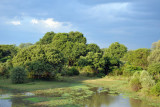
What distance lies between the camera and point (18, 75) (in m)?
23.8

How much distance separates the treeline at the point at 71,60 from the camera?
1020 inches

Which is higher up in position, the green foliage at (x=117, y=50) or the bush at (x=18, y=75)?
the green foliage at (x=117, y=50)

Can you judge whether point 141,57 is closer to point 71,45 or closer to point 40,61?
point 71,45

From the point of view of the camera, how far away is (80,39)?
48875 mm

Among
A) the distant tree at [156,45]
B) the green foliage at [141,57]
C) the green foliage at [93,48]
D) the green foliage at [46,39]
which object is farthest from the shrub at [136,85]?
the green foliage at [46,39]

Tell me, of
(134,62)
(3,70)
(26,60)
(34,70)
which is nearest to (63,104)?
(34,70)

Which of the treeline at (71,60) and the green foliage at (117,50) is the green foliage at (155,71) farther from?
the green foliage at (117,50)

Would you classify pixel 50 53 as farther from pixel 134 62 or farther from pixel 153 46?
pixel 153 46

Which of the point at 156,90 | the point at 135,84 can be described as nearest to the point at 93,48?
the point at 135,84

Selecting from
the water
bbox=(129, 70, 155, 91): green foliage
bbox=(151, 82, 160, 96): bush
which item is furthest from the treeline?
the water

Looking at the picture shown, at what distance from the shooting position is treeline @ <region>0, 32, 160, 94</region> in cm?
2591

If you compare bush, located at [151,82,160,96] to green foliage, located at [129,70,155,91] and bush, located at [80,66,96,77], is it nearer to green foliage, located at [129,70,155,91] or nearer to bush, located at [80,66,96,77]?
green foliage, located at [129,70,155,91]

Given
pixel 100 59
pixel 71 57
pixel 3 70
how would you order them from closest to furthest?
pixel 3 70 → pixel 100 59 → pixel 71 57

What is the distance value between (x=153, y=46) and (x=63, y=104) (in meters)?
27.5
